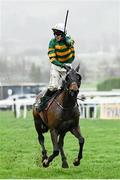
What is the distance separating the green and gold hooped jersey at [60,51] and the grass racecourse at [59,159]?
6.09 feet

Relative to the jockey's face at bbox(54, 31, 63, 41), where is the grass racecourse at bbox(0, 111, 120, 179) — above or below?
below

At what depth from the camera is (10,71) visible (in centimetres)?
6950

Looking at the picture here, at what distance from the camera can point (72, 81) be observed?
35.0 ft

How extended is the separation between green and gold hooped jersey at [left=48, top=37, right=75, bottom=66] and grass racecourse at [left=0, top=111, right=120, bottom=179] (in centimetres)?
186

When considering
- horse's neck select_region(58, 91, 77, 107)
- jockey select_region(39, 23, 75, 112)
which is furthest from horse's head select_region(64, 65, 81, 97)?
jockey select_region(39, 23, 75, 112)

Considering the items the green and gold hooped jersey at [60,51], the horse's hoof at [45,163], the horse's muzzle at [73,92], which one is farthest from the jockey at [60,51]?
the horse's hoof at [45,163]

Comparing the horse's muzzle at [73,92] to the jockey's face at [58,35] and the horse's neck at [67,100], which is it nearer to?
the horse's neck at [67,100]

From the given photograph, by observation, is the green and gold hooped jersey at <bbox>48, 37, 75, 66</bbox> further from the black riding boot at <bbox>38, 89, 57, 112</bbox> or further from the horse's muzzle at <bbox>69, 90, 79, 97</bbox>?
the horse's muzzle at <bbox>69, 90, 79, 97</bbox>

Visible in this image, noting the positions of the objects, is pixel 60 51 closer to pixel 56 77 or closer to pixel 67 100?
pixel 56 77

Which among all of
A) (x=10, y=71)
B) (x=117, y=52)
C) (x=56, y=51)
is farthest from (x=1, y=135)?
(x=117, y=52)

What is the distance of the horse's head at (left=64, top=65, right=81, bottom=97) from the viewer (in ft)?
34.8

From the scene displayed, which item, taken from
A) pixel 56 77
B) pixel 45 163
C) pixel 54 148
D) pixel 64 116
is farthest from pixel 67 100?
pixel 45 163

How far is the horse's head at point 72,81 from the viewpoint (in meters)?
10.6

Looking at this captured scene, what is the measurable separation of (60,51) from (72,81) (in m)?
0.91
